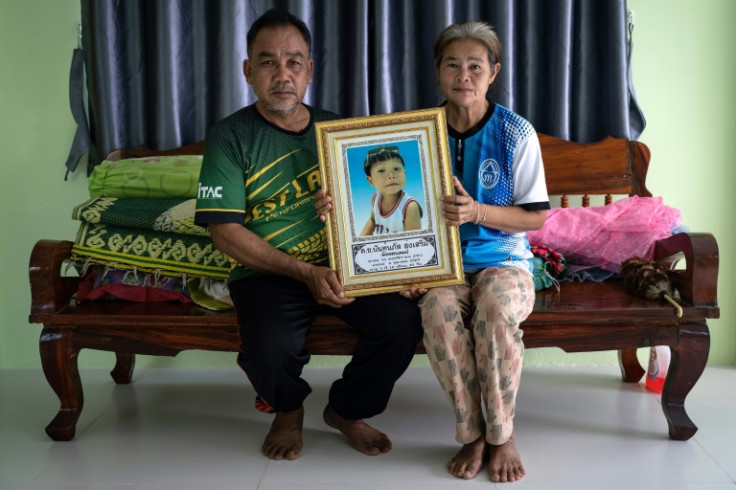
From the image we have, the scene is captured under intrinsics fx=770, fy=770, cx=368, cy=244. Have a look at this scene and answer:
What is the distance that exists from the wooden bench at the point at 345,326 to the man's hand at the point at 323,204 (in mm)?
324

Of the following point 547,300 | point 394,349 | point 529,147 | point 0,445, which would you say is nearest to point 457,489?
point 394,349

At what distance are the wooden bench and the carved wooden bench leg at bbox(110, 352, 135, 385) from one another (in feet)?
1.84

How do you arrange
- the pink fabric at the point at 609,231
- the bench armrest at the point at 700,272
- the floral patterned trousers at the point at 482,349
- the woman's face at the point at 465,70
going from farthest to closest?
the pink fabric at the point at 609,231 → the bench armrest at the point at 700,272 → the woman's face at the point at 465,70 → the floral patterned trousers at the point at 482,349

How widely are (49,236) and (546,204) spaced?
2.07 meters

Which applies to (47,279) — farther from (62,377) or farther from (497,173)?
(497,173)

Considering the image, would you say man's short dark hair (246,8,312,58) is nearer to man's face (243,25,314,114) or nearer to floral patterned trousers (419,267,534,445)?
man's face (243,25,314,114)

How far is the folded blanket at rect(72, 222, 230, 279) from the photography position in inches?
98.3

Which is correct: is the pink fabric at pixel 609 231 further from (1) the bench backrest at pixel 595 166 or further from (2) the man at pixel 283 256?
(2) the man at pixel 283 256

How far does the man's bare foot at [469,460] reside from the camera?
2.09 m

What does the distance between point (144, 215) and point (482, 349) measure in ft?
3.92

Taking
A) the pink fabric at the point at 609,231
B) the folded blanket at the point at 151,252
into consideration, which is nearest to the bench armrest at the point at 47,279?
the folded blanket at the point at 151,252

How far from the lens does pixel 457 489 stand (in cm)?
203

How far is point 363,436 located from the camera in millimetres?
2307

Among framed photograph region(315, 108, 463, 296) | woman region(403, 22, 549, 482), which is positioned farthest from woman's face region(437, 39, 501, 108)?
framed photograph region(315, 108, 463, 296)
